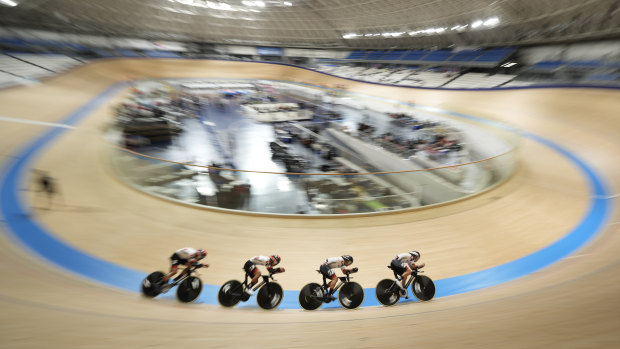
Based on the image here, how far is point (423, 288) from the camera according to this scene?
10.1 ft

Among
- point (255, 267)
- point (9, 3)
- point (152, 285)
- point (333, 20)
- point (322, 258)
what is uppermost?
point (333, 20)

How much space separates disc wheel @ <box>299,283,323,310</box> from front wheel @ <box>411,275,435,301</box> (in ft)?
3.07

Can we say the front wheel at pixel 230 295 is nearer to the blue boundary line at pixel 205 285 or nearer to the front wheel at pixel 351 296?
the blue boundary line at pixel 205 285

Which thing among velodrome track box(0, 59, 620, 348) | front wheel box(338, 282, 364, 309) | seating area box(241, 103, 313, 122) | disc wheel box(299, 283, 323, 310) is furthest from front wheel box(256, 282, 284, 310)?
seating area box(241, 103, 313, 122)

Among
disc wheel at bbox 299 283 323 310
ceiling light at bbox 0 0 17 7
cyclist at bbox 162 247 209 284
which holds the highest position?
ceiling light at bbox 0 0 17 7

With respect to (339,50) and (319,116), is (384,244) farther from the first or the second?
(339,50)

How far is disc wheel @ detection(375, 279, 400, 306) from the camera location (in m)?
3.03

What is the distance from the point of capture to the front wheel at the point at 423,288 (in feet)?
10.1

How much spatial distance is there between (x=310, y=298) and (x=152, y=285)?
150 cm

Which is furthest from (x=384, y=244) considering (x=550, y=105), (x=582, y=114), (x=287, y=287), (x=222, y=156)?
(x=550, y=105)

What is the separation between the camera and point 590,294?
241cm

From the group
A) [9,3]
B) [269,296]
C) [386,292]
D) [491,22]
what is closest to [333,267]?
[386,292]

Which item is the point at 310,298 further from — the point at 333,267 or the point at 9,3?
the point at 9,3

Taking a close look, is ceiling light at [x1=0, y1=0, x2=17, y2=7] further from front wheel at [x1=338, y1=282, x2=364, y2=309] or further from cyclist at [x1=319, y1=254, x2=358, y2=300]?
front wheel at [x1=338, y1=282, x2=364, y2=309]
